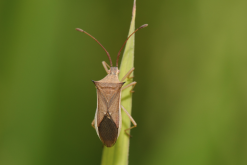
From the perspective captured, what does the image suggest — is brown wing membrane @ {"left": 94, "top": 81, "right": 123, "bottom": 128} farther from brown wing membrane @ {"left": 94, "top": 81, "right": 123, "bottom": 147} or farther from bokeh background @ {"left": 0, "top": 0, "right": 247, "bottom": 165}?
bokeh background @ {"left": 0, "top": 0, "right": 247, "bottom": 165}

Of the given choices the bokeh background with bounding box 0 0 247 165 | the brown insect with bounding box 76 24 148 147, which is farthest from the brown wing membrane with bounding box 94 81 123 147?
the bokeh background with bounding box 0 0 247 165

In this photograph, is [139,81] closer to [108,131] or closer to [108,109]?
[108,109]

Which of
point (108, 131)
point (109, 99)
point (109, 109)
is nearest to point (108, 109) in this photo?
point (109, 109)

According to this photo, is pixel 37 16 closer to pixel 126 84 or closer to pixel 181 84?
pixel 126 84

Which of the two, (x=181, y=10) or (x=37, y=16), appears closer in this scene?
(x=37, y=16)

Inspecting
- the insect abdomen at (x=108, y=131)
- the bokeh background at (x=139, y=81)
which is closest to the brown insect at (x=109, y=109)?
the insect abdomen at (x=108, y=131)

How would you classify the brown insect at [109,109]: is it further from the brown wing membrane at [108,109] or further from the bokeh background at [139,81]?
the bokeh background at [139,81]

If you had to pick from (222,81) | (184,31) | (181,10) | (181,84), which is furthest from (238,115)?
(181,10)
